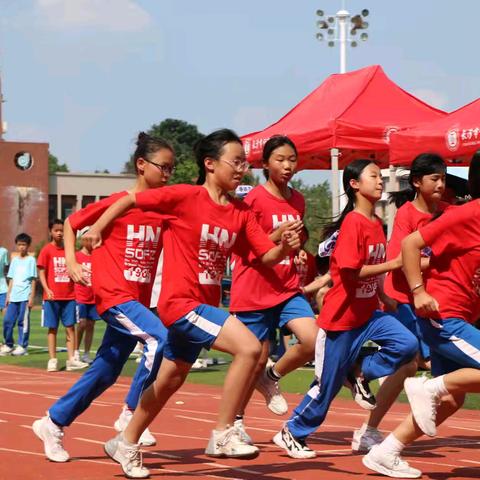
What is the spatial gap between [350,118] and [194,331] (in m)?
9.25

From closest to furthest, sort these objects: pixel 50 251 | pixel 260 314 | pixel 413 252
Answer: pixel 413 252, pixel 260 314, pixel 50 251

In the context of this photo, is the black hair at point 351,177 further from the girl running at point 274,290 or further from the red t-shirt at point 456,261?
the red t-shirt at point 456,261

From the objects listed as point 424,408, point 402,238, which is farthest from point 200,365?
point 424,408

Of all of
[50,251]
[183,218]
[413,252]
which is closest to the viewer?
[413,252]

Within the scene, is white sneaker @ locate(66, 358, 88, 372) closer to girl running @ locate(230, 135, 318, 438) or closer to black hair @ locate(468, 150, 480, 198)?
girl running @ locate(230, 135, 318, 438)

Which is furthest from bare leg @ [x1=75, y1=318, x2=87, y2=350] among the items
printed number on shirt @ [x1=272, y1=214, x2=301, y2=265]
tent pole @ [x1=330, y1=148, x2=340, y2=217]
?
printed number on shirt @ [x1=272, y1=214, x2=301, y2=265]

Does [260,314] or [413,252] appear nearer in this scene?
[413,252]

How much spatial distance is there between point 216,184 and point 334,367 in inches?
54.9

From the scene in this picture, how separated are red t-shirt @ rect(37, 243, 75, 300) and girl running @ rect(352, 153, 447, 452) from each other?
8417 mm

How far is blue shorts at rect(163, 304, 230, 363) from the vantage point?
23.2 ft

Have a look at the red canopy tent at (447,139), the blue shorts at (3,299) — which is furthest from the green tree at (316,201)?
the red canopy tent at (447,139)

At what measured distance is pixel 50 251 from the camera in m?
17.2

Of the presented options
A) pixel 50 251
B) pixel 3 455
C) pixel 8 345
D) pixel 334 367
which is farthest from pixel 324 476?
pixel 8 345

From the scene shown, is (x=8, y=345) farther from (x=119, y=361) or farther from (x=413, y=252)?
(x=413, y=252)
